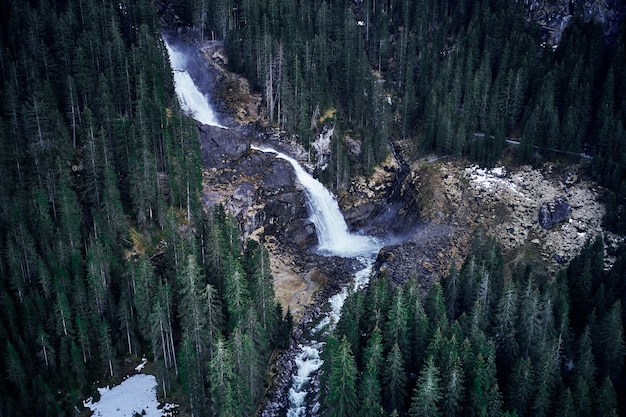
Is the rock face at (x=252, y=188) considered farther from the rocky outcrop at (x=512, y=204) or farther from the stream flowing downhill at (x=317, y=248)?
the rocky outcrop at (x=512, y=204)

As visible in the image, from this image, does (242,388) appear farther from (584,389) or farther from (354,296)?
(584,389)

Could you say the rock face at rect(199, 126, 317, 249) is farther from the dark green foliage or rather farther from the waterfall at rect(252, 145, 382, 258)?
the dark green foliage

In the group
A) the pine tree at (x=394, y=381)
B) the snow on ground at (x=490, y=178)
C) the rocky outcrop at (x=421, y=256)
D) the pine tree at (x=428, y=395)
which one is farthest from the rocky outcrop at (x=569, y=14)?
the pine tree at (x=428, y=395)

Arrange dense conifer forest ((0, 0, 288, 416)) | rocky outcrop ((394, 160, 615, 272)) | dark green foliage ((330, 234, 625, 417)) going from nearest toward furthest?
dark green foliage ((330, 234, 625, 417)) < dense conifer forest ((0, 0, 288, 416)) < rocky outcrop ((394, 160, 615, 272))

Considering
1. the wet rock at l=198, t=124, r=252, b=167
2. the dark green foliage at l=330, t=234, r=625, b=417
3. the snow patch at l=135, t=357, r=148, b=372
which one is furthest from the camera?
the wet rock at l=198, t=124, r=252, b=167

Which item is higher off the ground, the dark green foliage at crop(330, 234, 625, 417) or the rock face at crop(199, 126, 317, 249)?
the rock face at crop(199, 126, 317, 249)

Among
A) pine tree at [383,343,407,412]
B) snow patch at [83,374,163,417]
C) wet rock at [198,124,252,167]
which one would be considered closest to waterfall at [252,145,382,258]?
wet rock at [198,124,252,167]
